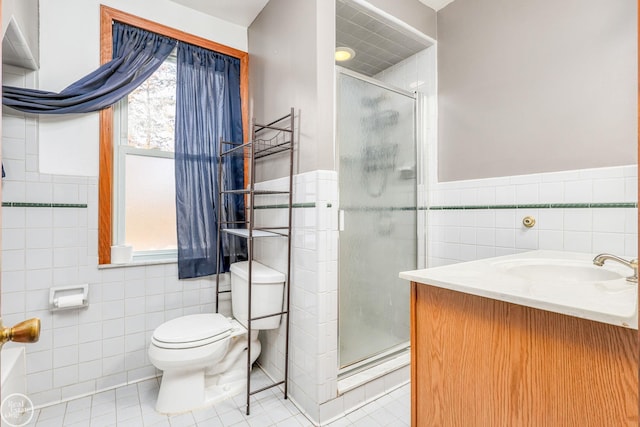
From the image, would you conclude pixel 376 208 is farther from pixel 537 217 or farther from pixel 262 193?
pixel 537 217

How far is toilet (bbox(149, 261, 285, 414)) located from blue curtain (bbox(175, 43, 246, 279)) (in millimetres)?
283

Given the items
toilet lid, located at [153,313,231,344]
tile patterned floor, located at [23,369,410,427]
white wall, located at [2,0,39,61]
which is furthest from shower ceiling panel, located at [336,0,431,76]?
tile patterned floor, located at [23,369,410,427]

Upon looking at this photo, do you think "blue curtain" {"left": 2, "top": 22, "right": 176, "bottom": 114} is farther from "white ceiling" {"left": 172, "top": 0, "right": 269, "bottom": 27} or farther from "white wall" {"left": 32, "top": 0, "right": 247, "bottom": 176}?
"white ceiling" {"left": 172, "top": 0, "right": 269, "bottom": 27}

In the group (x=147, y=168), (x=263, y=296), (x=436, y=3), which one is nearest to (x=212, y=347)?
(x=263, y=296)

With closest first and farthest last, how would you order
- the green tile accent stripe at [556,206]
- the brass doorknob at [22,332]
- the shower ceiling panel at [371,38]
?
the brass doorknob at [22,332], the green tile accent stripe at [556,206], the shower ceiling panel at [371,38]

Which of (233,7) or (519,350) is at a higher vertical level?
(233,7)

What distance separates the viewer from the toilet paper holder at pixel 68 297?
1.64 metres

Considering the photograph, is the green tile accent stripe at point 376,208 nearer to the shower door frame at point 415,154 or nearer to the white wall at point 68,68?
the shower door frame at point 415,154

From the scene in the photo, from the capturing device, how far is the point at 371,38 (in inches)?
84.9

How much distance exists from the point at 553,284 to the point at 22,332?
4.39 feet

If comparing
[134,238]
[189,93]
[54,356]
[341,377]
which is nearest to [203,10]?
[189,93]

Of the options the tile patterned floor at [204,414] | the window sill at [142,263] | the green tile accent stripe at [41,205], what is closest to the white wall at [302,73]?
the window sill at [142,263]

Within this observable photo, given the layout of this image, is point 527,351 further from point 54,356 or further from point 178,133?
point 54,356

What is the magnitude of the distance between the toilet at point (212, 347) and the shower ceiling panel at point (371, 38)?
5.29ft
